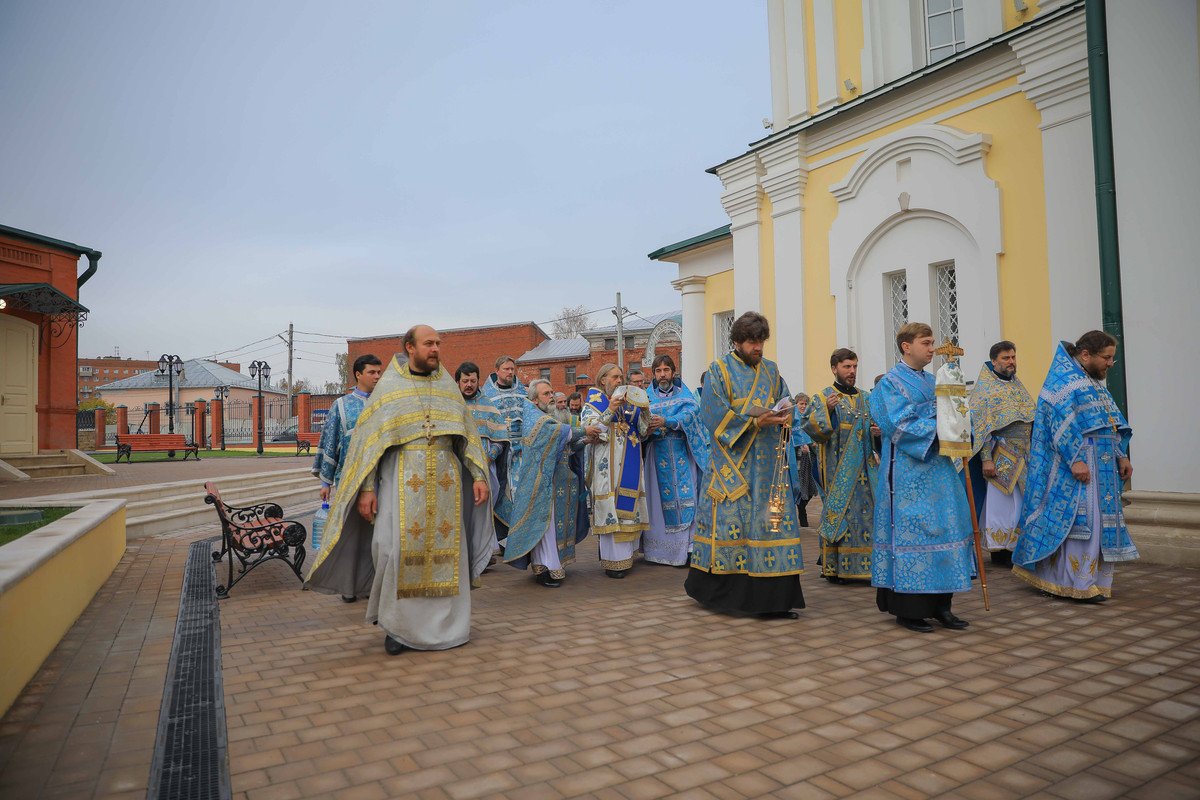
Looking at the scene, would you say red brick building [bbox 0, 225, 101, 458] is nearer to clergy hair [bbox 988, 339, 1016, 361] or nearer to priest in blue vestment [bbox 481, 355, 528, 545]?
priest in blue vestment [bbox 481, 355, 528, 545]

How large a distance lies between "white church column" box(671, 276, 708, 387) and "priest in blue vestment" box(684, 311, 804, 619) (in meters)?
9.93

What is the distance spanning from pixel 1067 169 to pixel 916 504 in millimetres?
5686

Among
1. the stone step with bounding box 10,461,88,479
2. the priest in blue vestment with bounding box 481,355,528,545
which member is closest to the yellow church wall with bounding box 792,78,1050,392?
the priest in blue vestment with bounding box 481,355,528,545

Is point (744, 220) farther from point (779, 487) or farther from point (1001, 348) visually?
point (779, 487)

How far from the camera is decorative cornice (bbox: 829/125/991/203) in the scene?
9703 mm

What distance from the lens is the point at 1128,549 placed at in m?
5.60

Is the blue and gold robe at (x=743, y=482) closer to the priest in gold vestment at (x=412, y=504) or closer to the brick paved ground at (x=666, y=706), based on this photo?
the brick paved ground at (x=666, y=706)

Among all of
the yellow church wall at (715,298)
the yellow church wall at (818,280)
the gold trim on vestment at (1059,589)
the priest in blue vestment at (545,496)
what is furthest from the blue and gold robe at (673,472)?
the yellow church wall at (715,298)

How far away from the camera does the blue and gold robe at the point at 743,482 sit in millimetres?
5375

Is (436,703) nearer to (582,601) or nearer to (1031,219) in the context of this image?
(582,601)

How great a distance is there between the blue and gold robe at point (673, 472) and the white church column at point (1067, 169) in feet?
14.4

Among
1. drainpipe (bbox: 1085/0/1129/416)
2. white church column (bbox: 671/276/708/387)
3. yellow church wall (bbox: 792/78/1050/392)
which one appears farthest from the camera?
white church column (bbox: 671/276/708/387)

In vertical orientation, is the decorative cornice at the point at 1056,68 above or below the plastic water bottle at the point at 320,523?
above

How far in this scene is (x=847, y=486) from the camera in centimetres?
652
